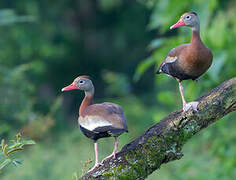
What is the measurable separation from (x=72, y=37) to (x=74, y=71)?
4.57 feet

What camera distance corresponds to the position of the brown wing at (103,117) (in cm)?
420

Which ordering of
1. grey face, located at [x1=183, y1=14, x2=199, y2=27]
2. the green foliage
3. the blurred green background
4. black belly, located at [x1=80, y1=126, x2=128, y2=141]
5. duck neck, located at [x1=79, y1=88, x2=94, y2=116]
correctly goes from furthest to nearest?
the blurred green background < grey face, located at [x1=183, y1=14, x2=199, y2=27] < duck neck, located at [x1=79, y1=88, x2=94, y2=116] < black belly, located at [x1=80, y1=126, x2=128, y2=141] < the green foliage

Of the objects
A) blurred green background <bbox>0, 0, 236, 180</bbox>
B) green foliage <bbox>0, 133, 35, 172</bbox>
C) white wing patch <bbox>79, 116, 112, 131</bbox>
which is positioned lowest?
green foliage <bbox>0, 133, 35, 172</bbox>

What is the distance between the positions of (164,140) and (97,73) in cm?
1687

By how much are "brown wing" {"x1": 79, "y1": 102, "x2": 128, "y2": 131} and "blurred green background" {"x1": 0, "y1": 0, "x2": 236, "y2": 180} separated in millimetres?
2387

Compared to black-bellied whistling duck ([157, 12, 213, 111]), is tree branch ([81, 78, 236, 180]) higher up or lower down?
lower down

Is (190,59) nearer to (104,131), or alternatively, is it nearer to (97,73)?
(104,131)

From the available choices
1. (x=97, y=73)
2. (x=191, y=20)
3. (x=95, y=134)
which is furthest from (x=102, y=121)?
(x=97, y=73)

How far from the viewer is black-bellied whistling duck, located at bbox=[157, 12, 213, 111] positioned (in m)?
4.82

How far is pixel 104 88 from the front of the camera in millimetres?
21219

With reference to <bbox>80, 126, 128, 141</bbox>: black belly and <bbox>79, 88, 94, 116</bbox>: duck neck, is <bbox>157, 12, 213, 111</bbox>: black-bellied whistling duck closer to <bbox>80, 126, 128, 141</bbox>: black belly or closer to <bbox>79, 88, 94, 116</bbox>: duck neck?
<bbox>80, 126, 128, 141</bbox>: black belly

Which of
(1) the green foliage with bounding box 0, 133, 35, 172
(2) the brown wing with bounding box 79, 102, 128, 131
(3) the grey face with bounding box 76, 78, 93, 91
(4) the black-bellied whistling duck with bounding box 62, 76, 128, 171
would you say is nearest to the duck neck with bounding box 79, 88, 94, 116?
(3) the grey face with bounding box 76, 78, 93, 91

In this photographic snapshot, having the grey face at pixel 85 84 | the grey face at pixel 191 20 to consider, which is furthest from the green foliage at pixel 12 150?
the grey face at pixel 191 20

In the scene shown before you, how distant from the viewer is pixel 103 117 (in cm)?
426
